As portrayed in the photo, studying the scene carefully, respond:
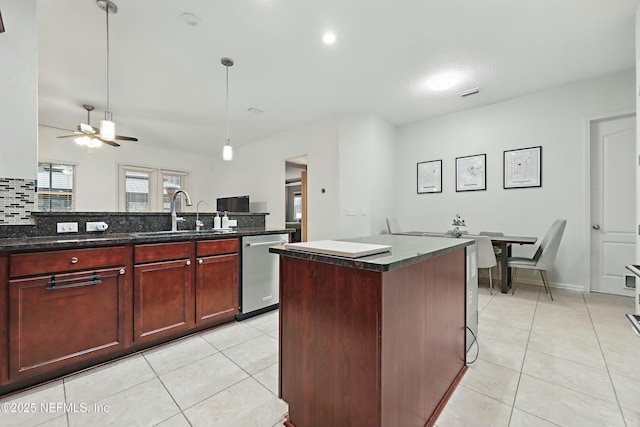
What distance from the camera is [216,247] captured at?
7.91ft

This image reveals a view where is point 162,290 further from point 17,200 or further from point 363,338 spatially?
point 363,338

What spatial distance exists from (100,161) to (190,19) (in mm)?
5420

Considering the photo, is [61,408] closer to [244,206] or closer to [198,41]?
[198,41]

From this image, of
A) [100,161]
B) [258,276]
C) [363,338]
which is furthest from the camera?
[100,161]

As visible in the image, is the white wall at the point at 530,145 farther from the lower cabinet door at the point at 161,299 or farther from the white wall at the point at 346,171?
the lower cabinet door at the point at 161,299

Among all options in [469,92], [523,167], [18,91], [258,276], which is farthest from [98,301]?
[523,167]

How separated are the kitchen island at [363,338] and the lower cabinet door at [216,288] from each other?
4.12ft

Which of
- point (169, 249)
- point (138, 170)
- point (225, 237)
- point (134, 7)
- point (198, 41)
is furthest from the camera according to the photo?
point (138, 170)

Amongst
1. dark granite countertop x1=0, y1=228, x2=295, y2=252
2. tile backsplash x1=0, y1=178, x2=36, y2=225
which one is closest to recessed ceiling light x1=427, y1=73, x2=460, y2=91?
dark granite countertop x1=0, y1=228, x2=295, y2=252

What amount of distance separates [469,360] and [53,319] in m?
2.75

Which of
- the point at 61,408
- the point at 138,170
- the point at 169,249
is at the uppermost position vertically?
the point at 138,170

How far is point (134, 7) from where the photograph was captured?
7.62 ft

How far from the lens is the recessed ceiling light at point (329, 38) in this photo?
269 cm

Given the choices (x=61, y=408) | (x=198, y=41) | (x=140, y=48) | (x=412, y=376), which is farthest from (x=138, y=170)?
(x=412, y=376)
